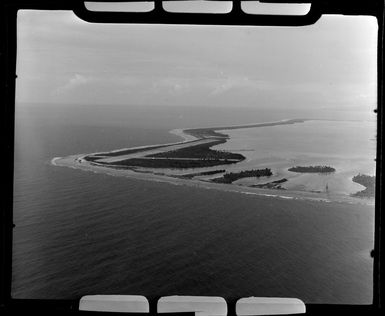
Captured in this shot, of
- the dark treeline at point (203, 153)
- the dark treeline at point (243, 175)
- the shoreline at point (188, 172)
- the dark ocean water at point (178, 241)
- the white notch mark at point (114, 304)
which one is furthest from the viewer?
the dark treeline at point (203, 153)

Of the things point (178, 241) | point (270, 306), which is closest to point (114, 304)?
point (270, 306)

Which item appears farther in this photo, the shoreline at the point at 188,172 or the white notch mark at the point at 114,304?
the shoreline at the point at 188,172

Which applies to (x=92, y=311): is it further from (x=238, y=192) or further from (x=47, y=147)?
(x=47, y=147)

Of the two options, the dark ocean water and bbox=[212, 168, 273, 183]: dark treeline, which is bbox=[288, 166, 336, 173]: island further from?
the dark ocean water

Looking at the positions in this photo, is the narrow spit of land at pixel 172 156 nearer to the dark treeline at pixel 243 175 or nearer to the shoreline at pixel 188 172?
the shoreline at pixel 188 172

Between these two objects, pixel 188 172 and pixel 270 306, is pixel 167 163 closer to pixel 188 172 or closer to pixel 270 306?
pixel 188 172

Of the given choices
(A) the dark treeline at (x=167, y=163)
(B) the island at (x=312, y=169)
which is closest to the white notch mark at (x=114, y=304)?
(B) the island at (x=312, y=169)

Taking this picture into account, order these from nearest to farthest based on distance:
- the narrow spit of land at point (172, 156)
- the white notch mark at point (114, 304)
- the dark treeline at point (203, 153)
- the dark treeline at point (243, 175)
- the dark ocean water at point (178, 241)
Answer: the white notch mark at point (114, 304) < the dark ocean water at point (178, 241) < the dark treeline at point (243, 175) < the dark treeline at point (203, 153) < the narrow spit of land at point (172, 156)
